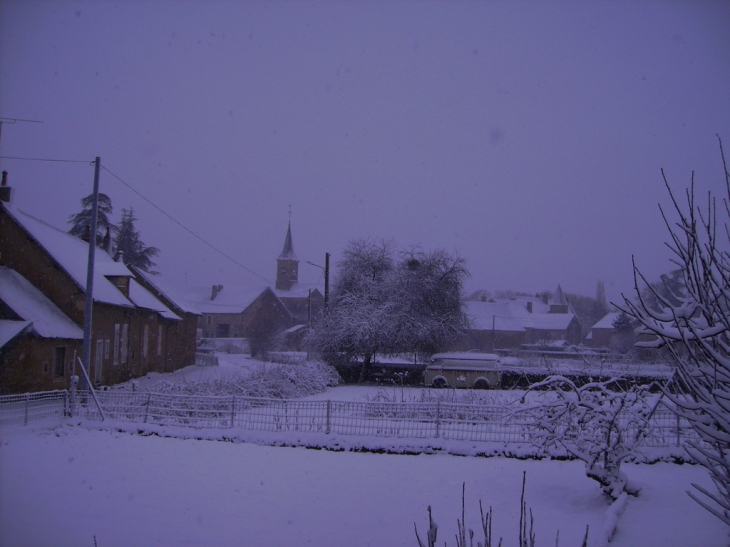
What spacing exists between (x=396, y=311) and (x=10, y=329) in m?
18.2

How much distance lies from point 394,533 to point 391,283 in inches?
933

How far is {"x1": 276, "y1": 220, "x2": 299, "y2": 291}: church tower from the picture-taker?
88.2 metres

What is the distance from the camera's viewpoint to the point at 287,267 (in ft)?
291

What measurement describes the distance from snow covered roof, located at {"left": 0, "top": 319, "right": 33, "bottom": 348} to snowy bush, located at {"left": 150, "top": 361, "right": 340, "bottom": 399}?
483 cm

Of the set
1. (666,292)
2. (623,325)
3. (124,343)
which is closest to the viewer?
(666,292)

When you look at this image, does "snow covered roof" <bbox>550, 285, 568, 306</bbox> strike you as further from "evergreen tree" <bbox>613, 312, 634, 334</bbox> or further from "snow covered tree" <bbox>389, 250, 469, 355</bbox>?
"snow covered tree" <bbox>389, 250, 469, 355</bbox>

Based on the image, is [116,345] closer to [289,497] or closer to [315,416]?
[315,416]

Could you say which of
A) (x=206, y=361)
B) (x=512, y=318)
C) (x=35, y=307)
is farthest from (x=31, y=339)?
(x=512, y=318)

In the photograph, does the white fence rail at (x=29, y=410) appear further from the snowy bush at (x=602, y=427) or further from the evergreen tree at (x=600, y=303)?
the evergreen tree at (x=600, y=303)

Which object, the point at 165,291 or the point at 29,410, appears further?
the point at 165,291

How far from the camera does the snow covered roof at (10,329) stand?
1727 centimetres

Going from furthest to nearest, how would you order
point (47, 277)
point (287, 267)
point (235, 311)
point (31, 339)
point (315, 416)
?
point (287, 267)
point (235, 311)
point (47, 277)
point (31, 339)
point (315, 416)

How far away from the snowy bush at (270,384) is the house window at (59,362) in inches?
172

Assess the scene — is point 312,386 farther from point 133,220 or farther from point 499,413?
point 133,220
